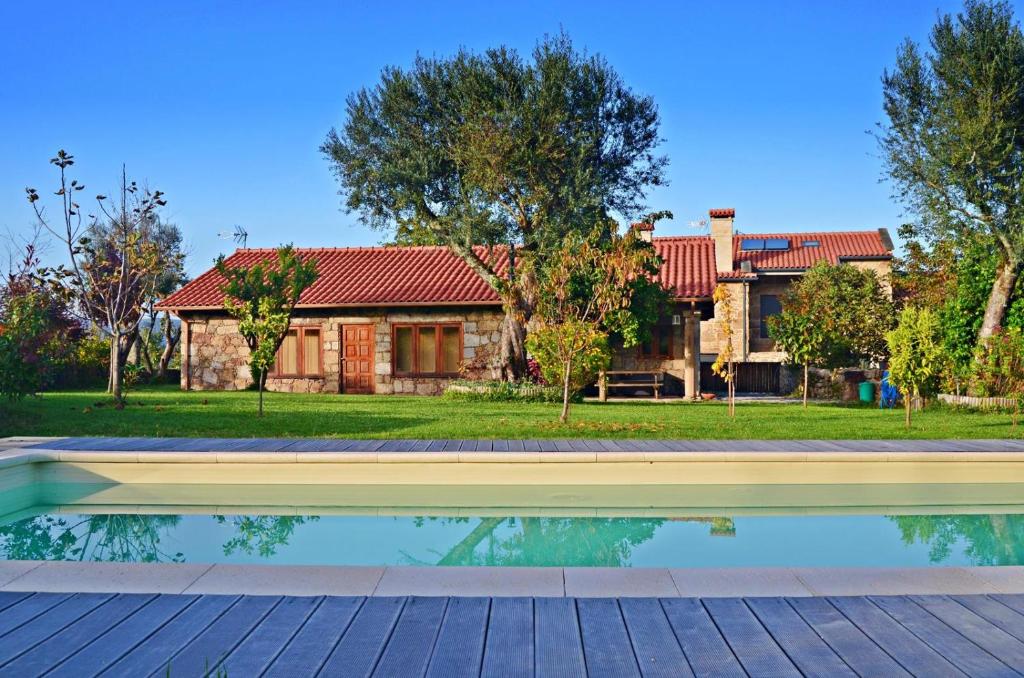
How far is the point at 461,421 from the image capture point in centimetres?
1302

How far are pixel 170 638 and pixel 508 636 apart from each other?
4.51ft

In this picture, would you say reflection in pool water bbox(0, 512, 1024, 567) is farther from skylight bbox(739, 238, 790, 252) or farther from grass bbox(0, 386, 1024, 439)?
skylight bbox(739, 238, 790, 252)

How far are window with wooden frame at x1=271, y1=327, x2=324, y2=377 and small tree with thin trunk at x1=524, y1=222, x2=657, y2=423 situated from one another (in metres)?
6.65

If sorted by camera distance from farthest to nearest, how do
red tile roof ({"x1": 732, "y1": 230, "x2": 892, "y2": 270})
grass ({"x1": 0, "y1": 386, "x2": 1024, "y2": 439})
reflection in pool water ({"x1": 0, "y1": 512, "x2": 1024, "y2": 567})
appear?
red tile roof ({"x1": 732, "y1": 230, "x2": 892, "y2": 270}) < grass ({"x1": 0, "y1": 386, "x2": 1024, "y2": 439}) < reflection in pool water ({"x1": 0, "y1": 512, "x2": 1024, "y2": 567})

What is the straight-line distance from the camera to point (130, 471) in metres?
8.60

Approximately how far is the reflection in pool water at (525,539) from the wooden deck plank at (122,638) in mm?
2154

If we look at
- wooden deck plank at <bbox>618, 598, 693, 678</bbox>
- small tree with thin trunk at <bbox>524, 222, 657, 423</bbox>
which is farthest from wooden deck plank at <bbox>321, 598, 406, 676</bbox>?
small tree with thin trunk at <bbox>524, 222, 657, 423</bbox>

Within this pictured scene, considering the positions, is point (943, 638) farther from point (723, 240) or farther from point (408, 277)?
point (723, 240)

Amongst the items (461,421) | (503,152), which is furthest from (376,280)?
(461,421)

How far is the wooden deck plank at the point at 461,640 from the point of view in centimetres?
324

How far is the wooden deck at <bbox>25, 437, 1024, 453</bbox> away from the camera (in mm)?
9195

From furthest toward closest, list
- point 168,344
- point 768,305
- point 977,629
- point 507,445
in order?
point 768,305 → point 168,344 → point 507,445 → point 977,629

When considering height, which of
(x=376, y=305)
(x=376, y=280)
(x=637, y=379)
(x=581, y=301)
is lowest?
(x=637, y=379)

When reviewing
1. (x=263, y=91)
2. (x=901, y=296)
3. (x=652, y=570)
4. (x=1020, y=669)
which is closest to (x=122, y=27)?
(x=263, y=91)
